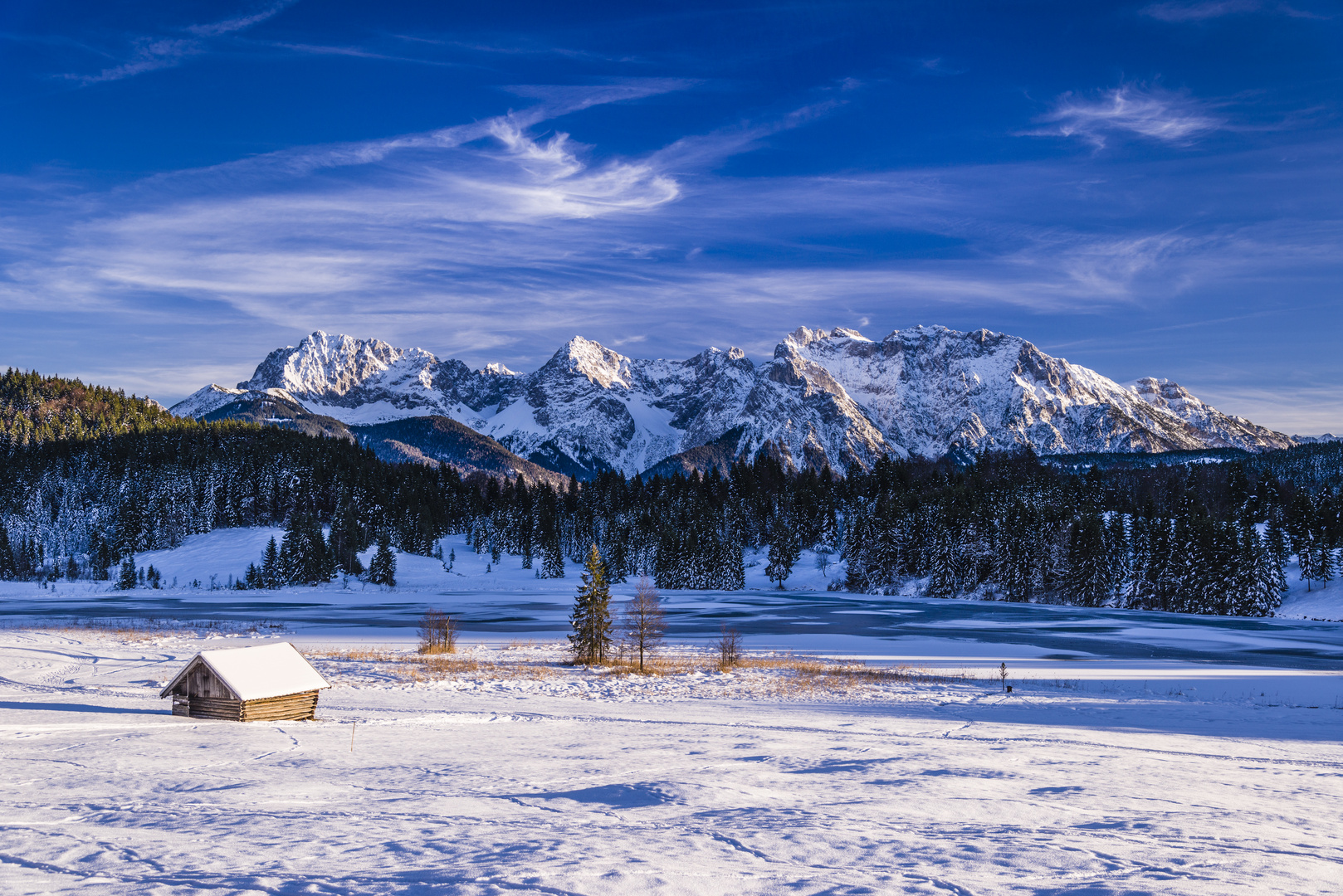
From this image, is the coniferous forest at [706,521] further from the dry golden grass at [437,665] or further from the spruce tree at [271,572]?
the dry golden grass at [437,665]

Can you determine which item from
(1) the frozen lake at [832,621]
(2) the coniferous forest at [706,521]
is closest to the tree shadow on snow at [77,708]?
(1) the frozen lake at [832,621]

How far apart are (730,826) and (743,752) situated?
9056 millimetres

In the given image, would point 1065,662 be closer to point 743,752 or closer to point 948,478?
point 743,752

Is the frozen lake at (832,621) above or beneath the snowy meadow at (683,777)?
beneath

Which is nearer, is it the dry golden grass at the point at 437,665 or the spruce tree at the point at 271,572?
the dry golden grass at the point at 437,665

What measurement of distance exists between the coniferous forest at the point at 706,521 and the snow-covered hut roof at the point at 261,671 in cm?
9483

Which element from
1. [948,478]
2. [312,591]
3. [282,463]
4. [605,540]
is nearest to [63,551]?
[282,463]

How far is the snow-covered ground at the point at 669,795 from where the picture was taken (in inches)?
421

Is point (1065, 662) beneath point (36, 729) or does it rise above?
beneath

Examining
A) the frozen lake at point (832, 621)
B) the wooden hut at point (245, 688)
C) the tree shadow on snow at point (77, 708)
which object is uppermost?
the wooden hut at point (245, 688)

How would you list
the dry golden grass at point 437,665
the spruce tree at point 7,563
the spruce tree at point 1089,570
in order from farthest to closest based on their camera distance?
the spruce tree at point 7,563
the spruce tree at point 1089,570
the dry golden grass at point 437,665

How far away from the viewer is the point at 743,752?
22125mm

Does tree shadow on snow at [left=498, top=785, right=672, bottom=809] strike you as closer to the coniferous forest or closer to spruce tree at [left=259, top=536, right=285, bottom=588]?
the coniferous forest

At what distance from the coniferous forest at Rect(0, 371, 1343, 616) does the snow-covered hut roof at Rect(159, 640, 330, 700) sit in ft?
311
